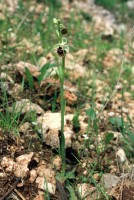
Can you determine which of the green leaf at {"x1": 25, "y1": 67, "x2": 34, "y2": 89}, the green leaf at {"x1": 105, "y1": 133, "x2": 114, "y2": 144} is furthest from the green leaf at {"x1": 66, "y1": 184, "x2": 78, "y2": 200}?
the green leaf at {"x1": 25, "y1": 67, "x2": 34, "y2": 89}

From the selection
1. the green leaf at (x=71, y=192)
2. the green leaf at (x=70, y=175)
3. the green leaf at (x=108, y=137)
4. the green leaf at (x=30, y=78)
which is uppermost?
the green leaf at (x=30, y=78)

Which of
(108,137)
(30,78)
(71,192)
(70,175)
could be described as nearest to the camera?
(71,192)

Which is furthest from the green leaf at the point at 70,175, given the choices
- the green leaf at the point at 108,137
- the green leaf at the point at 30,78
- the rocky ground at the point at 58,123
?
the green leaf at the point at 30,78

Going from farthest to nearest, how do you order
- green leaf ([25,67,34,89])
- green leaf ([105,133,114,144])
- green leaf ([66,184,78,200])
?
green leaf ([25,67,34,89])
green leaf ([105,133,114,144])
green leaf ([66,184,78,200])

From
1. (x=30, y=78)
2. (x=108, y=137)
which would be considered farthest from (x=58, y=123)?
(x=30, y=78)

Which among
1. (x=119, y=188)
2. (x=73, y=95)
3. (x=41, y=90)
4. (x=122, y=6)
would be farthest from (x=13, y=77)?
(x=122, y=6)

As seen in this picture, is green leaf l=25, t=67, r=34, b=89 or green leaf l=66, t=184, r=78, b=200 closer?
green leaf l=66, t=184, r=78, b=200

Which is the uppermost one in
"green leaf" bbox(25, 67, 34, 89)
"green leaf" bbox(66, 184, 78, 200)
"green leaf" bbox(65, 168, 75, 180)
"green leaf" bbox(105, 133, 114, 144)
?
"green leaf" bbox(25, 67, 34, 89)

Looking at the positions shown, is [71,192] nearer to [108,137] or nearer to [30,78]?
[108,137]

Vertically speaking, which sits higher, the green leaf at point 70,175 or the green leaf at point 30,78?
the green leaf at point 30,78

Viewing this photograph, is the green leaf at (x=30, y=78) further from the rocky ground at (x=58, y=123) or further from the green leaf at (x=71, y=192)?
the green leaf at (x=71, y=192)

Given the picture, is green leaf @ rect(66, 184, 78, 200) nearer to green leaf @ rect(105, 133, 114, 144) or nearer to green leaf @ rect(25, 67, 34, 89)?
green leaf @ rect(105, 133, 114, 144)

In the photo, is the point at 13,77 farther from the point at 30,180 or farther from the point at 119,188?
the point at 119,188
